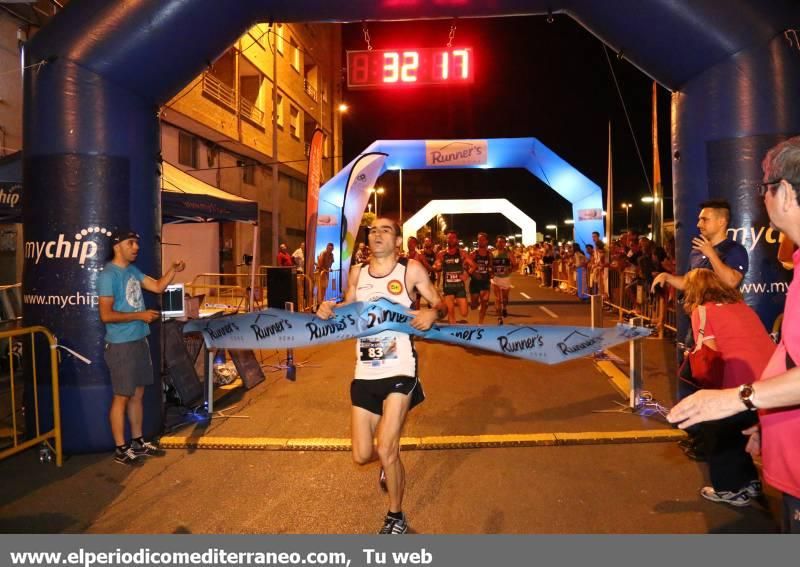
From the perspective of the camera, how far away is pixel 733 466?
4262 mm

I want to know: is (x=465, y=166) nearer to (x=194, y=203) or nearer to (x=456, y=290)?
(x=456, y=290)

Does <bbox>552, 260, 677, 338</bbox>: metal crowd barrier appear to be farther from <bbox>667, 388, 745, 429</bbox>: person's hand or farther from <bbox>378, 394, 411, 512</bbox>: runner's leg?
<bbox>667, 388, 745, 429</bbox>: person's hand

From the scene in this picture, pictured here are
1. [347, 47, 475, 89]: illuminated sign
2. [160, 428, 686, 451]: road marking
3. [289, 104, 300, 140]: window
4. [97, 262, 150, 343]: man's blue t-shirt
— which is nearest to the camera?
[97, 262, 150, 343]: man's blue t-shirt

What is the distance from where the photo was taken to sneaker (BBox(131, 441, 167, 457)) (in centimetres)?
545

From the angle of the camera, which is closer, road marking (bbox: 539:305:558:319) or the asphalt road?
the asphalt road

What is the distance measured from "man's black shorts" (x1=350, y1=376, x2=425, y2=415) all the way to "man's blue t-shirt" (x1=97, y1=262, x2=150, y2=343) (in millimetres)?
2494

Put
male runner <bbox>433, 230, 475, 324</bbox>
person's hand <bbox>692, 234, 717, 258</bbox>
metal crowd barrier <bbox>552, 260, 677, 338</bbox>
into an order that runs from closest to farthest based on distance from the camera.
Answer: person's hand <bbox>692, 234, 717, 258</bbox> < metal crowd barrier <bbox>552, 260, 677, 338</bbox> < male runner <bbox>433, 230, 475, 324</bbox>

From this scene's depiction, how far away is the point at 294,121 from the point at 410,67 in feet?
77.1

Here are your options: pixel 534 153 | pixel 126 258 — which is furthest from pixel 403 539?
pixel 534 153

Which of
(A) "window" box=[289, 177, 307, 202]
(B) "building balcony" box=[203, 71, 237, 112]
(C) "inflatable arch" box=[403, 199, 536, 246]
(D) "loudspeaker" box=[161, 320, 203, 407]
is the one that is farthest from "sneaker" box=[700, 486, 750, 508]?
(A) "window" box=[289, 177, 307, 202]

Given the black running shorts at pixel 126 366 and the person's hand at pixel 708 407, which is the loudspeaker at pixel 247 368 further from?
the person's hand at pixel 708 407

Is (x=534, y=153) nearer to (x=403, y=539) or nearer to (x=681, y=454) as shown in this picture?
(x=681, y=454)

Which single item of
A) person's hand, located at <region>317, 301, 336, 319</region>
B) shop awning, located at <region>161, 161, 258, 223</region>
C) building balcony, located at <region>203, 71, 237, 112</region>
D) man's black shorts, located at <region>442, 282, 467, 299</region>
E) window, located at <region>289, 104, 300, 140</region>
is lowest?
man's black shorts, located at <region>442, 282, 467, 299</region>

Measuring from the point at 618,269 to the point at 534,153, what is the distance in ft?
18.5
